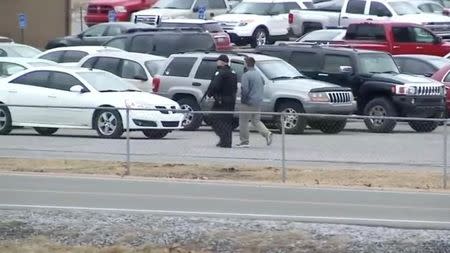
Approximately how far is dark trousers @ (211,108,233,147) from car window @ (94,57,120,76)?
809cm

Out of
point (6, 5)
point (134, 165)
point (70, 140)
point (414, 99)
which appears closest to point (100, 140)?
point (70, 140)

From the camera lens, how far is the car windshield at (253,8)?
44000mm

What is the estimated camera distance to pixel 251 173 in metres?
19.7

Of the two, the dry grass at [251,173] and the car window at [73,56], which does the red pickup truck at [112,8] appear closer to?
the car window at [73,56]

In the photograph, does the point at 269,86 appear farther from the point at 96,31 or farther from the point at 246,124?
the point at 96,31

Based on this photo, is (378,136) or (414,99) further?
(414,99)

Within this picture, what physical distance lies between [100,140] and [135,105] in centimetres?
227

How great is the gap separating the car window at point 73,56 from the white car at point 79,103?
599cm

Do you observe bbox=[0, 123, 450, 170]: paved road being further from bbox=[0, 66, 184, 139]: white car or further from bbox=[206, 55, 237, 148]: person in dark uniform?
bbox=[206, 55, 237, 148]: person in dark uniform

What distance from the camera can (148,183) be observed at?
1866cm

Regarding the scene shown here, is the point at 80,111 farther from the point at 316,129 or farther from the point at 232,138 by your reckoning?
the point at 316,129

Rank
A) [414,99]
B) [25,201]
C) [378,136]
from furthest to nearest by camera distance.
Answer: [414,99] → [378,136] → [25,201]

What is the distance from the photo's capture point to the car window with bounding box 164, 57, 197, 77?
27.6 metres

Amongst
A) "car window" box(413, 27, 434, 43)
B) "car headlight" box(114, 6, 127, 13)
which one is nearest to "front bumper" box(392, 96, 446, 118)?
"car window" box(413, 27, 434, 43)
